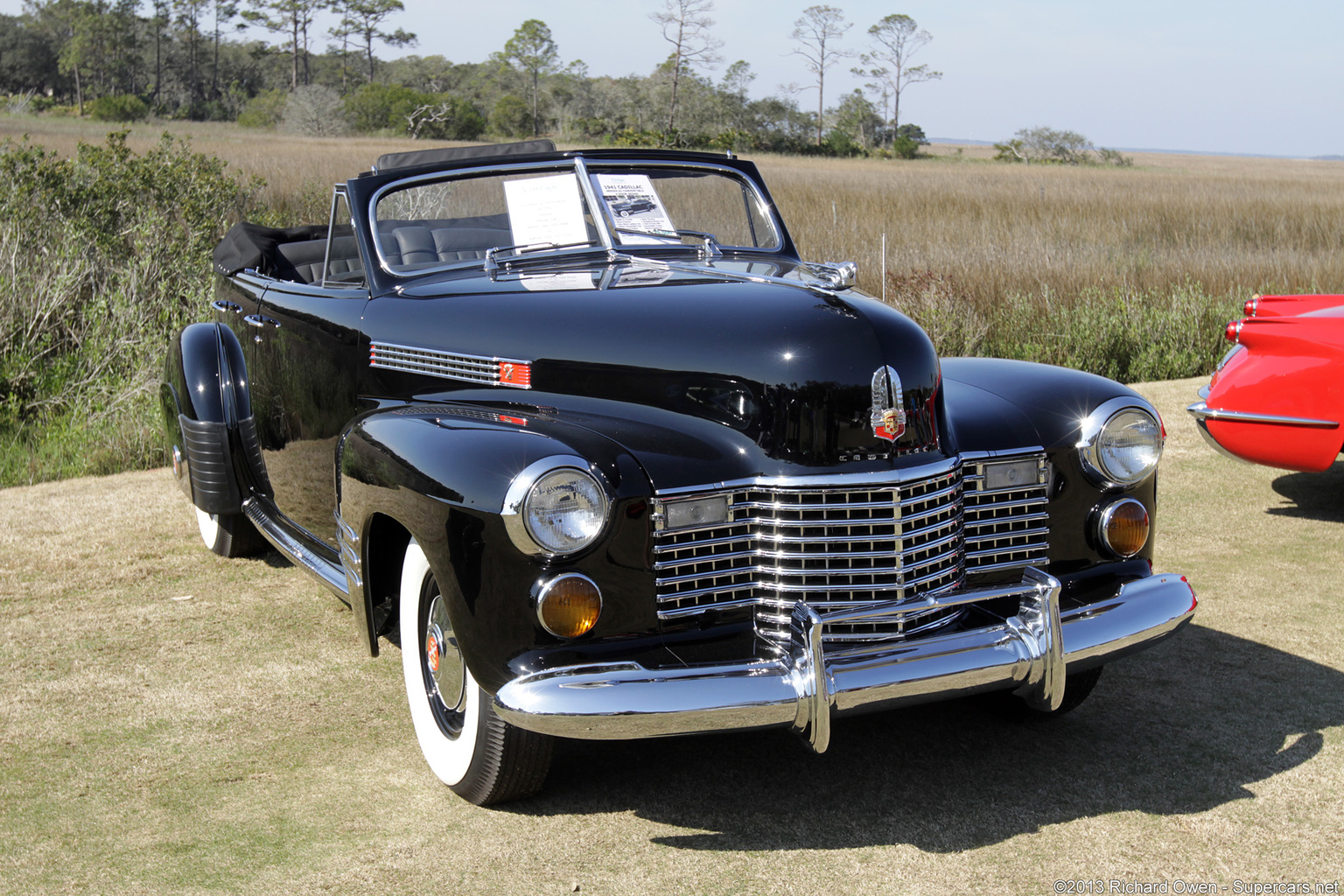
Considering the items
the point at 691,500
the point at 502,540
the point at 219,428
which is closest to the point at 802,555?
the point at 691,500

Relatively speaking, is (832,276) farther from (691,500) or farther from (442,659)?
(442,659)

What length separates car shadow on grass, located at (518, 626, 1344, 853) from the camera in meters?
2.79

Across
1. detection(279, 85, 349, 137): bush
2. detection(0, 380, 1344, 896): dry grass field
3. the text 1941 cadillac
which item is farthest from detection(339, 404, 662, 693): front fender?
detection(279, 85, 349, 137): bush

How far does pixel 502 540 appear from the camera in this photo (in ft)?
8.09

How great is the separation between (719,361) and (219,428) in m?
2.69

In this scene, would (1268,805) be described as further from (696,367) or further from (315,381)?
(315,381)

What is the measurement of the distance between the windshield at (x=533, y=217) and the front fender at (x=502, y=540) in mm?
1109

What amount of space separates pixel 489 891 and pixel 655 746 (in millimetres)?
826

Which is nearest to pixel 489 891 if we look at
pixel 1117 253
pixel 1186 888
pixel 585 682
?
pixel 585 682

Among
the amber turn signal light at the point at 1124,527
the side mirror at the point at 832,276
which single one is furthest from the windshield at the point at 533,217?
the amber turn signal light at the point at 1124,527

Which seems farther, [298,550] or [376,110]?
[376,110]

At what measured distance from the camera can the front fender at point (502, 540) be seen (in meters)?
2.48

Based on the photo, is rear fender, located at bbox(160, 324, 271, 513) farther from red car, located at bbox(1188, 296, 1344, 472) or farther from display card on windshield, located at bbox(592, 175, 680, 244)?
red car, located at bbox(1188, 296, 1344, 472)

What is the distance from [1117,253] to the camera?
1226cm
